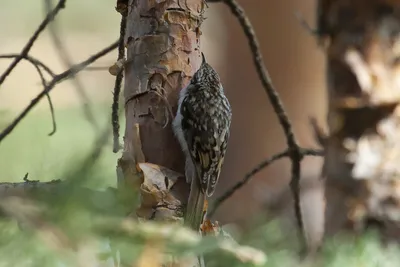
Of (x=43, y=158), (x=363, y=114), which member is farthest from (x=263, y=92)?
(x=43, y=158)

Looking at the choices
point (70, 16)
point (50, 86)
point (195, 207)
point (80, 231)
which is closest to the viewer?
point (80, 231)

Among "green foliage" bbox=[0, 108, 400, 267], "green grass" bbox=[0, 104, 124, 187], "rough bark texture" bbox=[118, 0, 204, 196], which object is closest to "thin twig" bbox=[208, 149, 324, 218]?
"green grass" bbox=[0, 104, 124, 187]

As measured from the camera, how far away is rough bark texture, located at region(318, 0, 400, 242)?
5.34 ft

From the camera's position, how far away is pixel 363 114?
1.69 metres

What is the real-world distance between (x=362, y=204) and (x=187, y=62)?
0.67 meters

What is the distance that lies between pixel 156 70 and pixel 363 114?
2.31 feet

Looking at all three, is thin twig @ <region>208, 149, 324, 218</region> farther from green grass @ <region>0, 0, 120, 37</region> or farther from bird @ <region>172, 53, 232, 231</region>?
green grass @ <region>0, 0, 120, 37</region>

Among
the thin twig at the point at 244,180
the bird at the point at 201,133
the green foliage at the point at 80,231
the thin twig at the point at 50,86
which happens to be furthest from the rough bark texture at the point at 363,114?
the green foliage at the point at 80,231

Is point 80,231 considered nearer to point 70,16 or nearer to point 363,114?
point 363,114

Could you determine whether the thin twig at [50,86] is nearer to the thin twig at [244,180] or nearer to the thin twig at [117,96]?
the thin twig at [117,96]

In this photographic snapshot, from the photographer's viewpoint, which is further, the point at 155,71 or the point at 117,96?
the point at 117,96

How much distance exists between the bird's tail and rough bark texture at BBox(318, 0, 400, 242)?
0.55 m

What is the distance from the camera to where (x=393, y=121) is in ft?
5.40

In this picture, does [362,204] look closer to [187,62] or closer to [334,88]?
[334,88]
